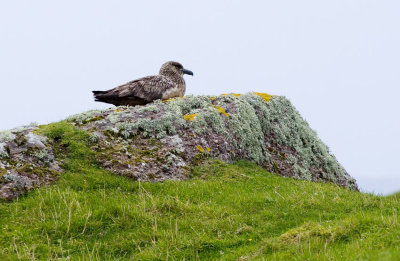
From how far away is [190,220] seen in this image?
383 inches

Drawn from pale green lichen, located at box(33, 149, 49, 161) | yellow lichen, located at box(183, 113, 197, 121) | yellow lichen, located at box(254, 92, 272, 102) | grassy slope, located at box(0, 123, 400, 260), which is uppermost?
yellow lichen, located at box(254, 92, 272, 102)

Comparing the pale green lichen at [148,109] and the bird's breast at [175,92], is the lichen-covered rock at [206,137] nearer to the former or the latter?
the pale green lichen at [148,109]

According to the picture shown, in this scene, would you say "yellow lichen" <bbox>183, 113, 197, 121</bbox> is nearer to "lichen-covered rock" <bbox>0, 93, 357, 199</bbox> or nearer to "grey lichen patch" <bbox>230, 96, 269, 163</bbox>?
"lichen-covered rock" <bbox>0, 93, 357, 199</bbox>

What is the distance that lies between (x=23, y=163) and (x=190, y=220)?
4.88 meters

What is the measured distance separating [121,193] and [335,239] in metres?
5.15

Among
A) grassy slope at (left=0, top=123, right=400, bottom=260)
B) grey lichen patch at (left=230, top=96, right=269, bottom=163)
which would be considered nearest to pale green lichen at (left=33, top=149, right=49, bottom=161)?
grassy slope at (left=0, top=123, right=400, bottom=260)

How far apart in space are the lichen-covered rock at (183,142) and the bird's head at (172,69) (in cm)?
209

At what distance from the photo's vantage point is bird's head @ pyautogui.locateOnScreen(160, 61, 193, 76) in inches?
691

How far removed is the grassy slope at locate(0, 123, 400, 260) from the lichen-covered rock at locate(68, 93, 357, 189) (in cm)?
73

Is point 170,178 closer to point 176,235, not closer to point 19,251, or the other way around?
point 176,235

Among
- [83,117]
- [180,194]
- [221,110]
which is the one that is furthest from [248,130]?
[83,117]

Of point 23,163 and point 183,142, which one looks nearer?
point 23,163

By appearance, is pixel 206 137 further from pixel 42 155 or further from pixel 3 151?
pixel 3 151

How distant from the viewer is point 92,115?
14.8 meters
